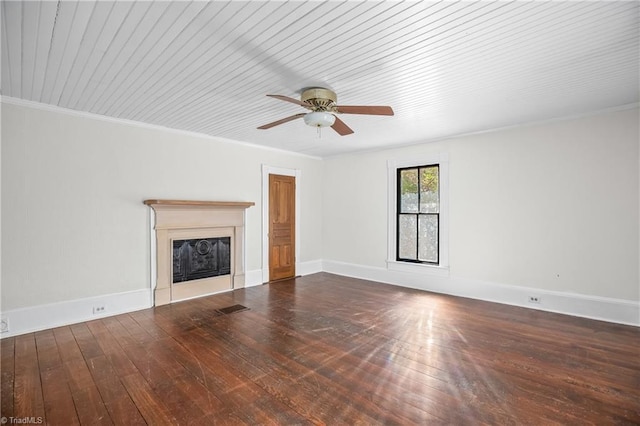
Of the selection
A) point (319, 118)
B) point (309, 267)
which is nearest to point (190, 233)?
point (309, 267)

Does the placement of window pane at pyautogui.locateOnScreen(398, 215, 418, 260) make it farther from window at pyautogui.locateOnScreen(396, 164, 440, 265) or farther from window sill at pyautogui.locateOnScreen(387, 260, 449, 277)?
window sill at pyautogui.locateOnScreen(387, 260, 449, 277)

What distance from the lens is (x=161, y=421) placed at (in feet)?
6.62

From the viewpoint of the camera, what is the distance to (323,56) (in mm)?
2434

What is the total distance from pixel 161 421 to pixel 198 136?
4.08 meters

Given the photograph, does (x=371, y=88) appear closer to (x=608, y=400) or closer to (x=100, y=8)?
(x=100, y=8)

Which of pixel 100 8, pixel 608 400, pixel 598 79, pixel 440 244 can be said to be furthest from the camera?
pixel 440 244

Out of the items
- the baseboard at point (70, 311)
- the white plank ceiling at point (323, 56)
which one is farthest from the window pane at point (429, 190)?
the baseboard at point (70, 311)

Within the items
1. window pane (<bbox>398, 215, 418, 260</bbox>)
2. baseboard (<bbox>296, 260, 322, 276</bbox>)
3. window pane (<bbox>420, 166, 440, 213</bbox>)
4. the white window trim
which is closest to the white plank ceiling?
the white window trim

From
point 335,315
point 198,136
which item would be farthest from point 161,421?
point 198,136

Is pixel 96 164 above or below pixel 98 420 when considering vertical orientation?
above

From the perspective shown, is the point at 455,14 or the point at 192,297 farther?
the point at 192,297

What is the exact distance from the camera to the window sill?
522cm

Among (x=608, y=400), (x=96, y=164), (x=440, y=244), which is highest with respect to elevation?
(x=96, y=164)

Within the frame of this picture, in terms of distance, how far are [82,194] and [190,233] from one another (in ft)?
4.85
